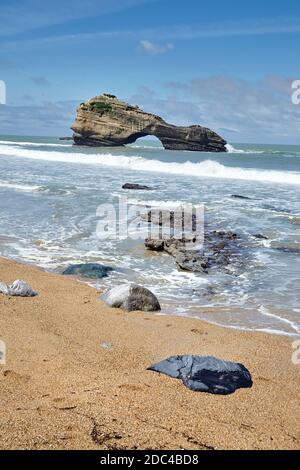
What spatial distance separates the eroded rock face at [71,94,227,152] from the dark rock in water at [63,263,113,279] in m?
59.7

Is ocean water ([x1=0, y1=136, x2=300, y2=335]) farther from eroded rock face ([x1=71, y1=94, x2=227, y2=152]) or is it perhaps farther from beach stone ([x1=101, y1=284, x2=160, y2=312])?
eroded rock face ([x1=71, y1=94, x2=227, y2=152])

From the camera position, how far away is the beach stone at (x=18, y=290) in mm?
6367

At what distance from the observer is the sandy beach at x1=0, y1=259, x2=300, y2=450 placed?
317 cm

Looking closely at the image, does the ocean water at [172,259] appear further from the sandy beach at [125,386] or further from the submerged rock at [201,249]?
the sandy beach at [125,386]

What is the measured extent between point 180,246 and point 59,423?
23.2 feet

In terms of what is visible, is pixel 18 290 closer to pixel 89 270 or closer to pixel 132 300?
pixel 132 300

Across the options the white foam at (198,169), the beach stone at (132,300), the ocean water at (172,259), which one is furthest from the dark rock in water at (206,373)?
the white foam at (198,169)

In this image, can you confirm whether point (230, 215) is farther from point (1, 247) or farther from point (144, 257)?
point (1, 247)

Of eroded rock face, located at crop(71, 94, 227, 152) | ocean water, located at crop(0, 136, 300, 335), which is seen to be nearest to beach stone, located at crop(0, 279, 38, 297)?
ocean water, located at crop(0, 136, 300, 335)

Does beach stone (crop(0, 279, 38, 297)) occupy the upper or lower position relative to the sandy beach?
upper

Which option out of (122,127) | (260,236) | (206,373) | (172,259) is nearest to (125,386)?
(206,373)

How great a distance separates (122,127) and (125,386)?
64612mm

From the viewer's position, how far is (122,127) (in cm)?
6638

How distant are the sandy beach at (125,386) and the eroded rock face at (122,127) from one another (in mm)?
62105
